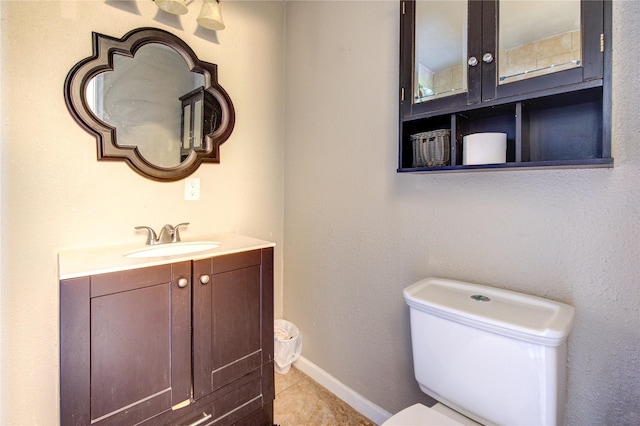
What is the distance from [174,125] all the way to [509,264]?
5.33 feet

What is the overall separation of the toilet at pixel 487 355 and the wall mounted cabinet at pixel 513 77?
0.44 meters

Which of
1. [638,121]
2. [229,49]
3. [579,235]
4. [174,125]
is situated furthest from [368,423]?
[229,49]

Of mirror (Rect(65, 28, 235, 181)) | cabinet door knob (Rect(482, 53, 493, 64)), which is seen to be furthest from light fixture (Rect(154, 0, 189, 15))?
cabinet door knob (Rect(482, 53, 493, 64))

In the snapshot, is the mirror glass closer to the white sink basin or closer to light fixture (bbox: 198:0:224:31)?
light fixture (bbox: 198:0:224:31)

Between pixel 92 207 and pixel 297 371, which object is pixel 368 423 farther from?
pixel 92 207

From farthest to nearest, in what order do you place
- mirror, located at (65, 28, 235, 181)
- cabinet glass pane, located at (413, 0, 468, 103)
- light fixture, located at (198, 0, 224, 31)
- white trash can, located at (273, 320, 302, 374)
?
white trash can, located at (273, 320, 302, 374) → light fixture, located at (198, 0, 224, 31) → mirror, located at (65, 28, 235, 181) → cabinet glass pane, located at (413, 0, 468, 103)

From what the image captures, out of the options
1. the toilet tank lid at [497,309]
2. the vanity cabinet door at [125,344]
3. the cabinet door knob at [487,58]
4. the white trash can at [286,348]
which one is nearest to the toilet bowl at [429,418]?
the toilet tank lid at [497,309]

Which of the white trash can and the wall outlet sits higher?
the wall outlet

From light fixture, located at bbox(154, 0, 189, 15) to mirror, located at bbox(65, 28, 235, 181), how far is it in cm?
13

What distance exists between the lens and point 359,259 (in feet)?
5.11

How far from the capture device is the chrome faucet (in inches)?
56.9

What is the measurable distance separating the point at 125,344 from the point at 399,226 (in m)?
1.16

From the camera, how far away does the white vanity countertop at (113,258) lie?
98 centimetres

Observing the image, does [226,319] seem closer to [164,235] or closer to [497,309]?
[164,235]
